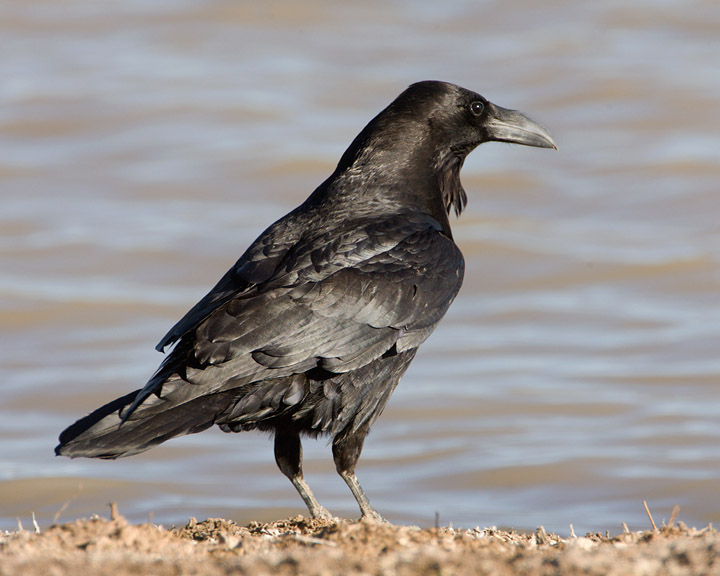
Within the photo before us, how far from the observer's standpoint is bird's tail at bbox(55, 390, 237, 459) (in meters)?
5.25

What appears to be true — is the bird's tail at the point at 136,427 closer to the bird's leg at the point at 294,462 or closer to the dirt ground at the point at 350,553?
the dirt ground at the point at 350,553

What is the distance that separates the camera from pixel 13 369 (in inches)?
490

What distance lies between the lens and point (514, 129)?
7.28 m

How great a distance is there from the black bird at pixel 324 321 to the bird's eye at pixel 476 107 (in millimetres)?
238

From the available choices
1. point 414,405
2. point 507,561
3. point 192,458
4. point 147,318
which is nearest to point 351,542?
point 507,561

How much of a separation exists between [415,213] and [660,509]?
160 inches

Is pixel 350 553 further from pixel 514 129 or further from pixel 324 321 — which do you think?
pixel 514 129

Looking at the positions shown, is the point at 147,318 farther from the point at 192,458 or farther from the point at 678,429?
the point at 678,429

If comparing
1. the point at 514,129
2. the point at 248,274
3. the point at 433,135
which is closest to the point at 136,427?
the point at 248,274

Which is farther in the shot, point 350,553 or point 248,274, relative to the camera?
point 248,274

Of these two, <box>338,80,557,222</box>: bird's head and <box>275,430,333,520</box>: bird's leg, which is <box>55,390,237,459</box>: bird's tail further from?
<box>338,80,557,222</box>: bird's head

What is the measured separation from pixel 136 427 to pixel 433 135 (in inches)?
107

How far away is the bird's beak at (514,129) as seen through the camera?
7203 millimetres

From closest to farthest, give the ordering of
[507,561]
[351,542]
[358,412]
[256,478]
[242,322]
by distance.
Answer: [507,561] < [351,542] < [242,322] < [358,412] < [256,478]
